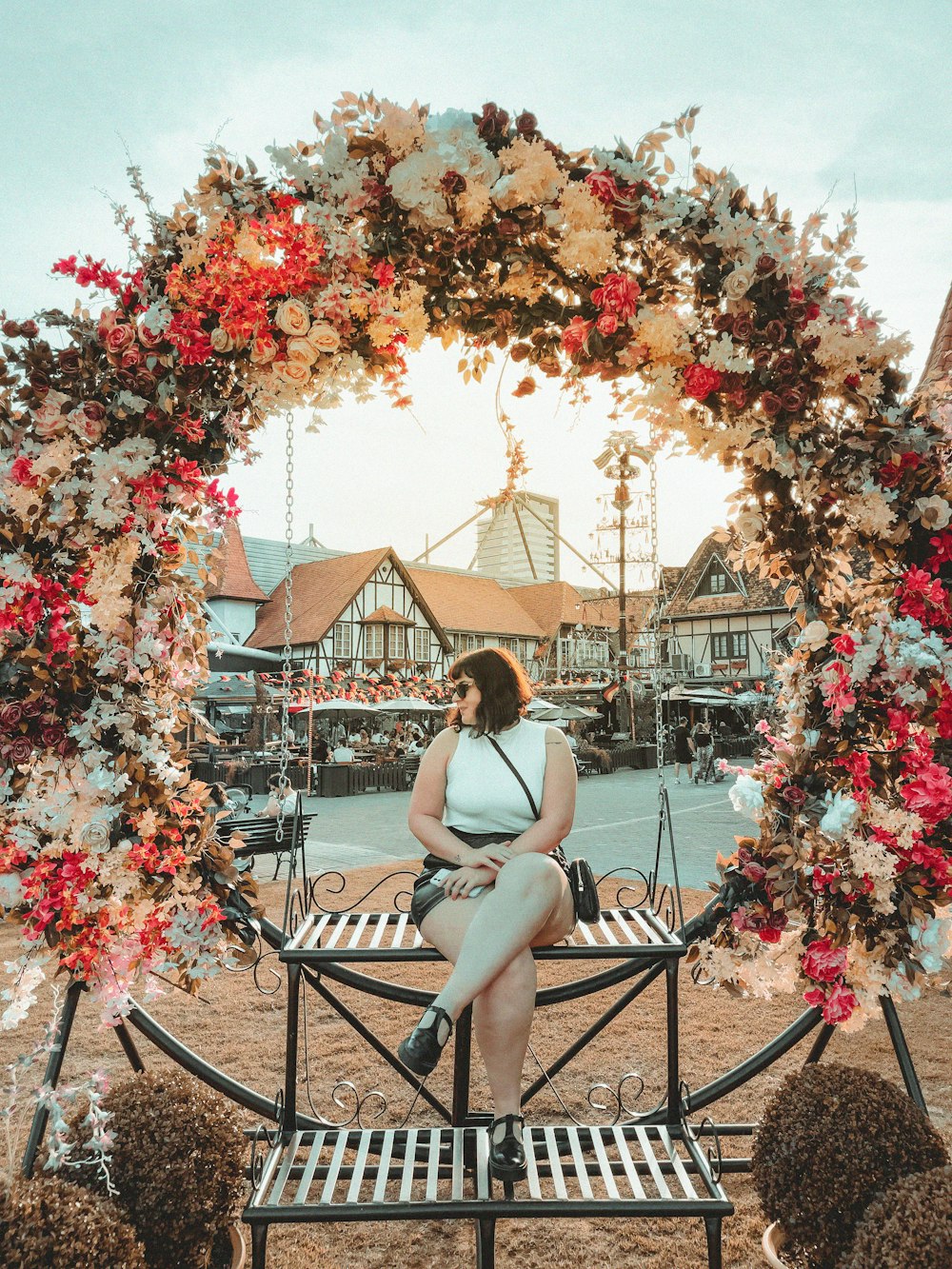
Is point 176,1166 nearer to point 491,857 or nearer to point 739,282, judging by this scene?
point 491,857

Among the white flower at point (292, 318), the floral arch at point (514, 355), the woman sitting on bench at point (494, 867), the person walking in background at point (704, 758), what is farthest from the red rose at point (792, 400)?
the person walking in background at point (704, 758)

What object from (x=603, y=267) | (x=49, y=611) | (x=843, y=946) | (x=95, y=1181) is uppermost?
(x=603, y=267)

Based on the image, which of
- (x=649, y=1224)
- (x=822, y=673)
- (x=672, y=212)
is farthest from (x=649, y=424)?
(x=649, y=1224)

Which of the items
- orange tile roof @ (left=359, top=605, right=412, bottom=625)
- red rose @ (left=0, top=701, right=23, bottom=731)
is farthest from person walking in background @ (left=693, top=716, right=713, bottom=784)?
red rose @ (left=0, top=701, right=23, bottom=731)

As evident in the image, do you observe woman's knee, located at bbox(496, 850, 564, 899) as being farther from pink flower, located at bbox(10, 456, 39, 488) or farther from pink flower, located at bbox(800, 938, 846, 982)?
pink flower, located at bbox(10, 456, 39, 488)

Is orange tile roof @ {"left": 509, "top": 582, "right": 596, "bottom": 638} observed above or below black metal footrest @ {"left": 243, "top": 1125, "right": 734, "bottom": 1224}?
above

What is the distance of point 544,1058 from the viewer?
4641 millimetres

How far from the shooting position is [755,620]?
114 ft

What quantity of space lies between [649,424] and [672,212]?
741 millimetres

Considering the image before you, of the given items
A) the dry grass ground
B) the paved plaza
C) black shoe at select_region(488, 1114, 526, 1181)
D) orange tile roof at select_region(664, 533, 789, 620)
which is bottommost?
the paved plaza

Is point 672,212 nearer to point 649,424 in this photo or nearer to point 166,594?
point 649,424

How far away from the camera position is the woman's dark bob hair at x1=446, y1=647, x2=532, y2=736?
3.60 metres

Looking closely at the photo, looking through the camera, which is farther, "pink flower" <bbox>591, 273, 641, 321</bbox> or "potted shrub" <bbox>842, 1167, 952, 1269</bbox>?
"pink flower" <bbox>591, 273, 641, 321</bbox>

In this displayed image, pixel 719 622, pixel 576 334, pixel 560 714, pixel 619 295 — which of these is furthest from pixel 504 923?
pixel 719 622
